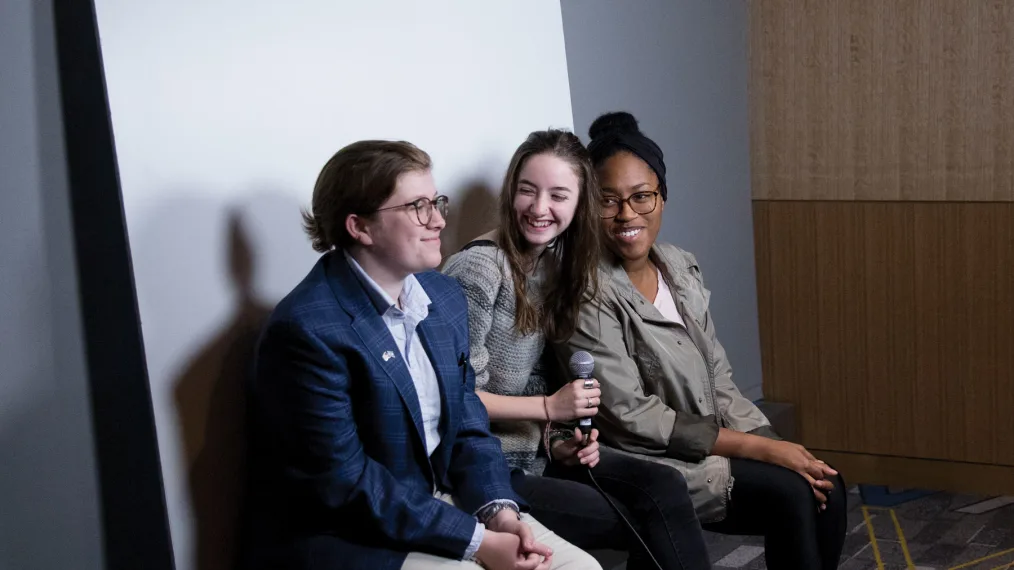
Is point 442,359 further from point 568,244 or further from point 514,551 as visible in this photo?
point 568,244

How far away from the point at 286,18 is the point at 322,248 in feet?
1.60

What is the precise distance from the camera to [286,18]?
89.0 inches

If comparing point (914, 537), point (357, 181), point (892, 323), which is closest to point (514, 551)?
point (357, 181)

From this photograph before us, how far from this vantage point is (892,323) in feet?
13.6

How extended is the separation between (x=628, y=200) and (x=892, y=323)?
6.30 feet

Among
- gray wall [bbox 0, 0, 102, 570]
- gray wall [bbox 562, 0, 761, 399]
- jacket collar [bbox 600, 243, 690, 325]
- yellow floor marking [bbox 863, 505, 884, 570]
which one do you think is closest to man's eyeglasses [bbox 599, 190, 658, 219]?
jacket collar [bbox 600, 243, 690, 325]

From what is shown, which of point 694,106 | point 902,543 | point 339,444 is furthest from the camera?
point 694,106

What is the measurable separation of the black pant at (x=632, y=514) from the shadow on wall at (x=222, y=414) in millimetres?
589

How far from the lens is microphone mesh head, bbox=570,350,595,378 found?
7.68 ft

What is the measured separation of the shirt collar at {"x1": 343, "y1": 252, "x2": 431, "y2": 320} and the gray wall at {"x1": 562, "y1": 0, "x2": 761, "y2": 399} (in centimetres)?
154

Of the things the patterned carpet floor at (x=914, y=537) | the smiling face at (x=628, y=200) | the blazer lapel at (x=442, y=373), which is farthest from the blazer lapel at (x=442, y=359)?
the patterned carpet floor at (x=914, y=537)

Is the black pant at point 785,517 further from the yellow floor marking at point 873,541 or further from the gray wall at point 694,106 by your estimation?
the gray wall at point 694,106

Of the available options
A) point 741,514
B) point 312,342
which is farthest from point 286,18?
point 741,514

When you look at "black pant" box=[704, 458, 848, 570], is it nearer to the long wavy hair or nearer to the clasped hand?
the long wavy hair
